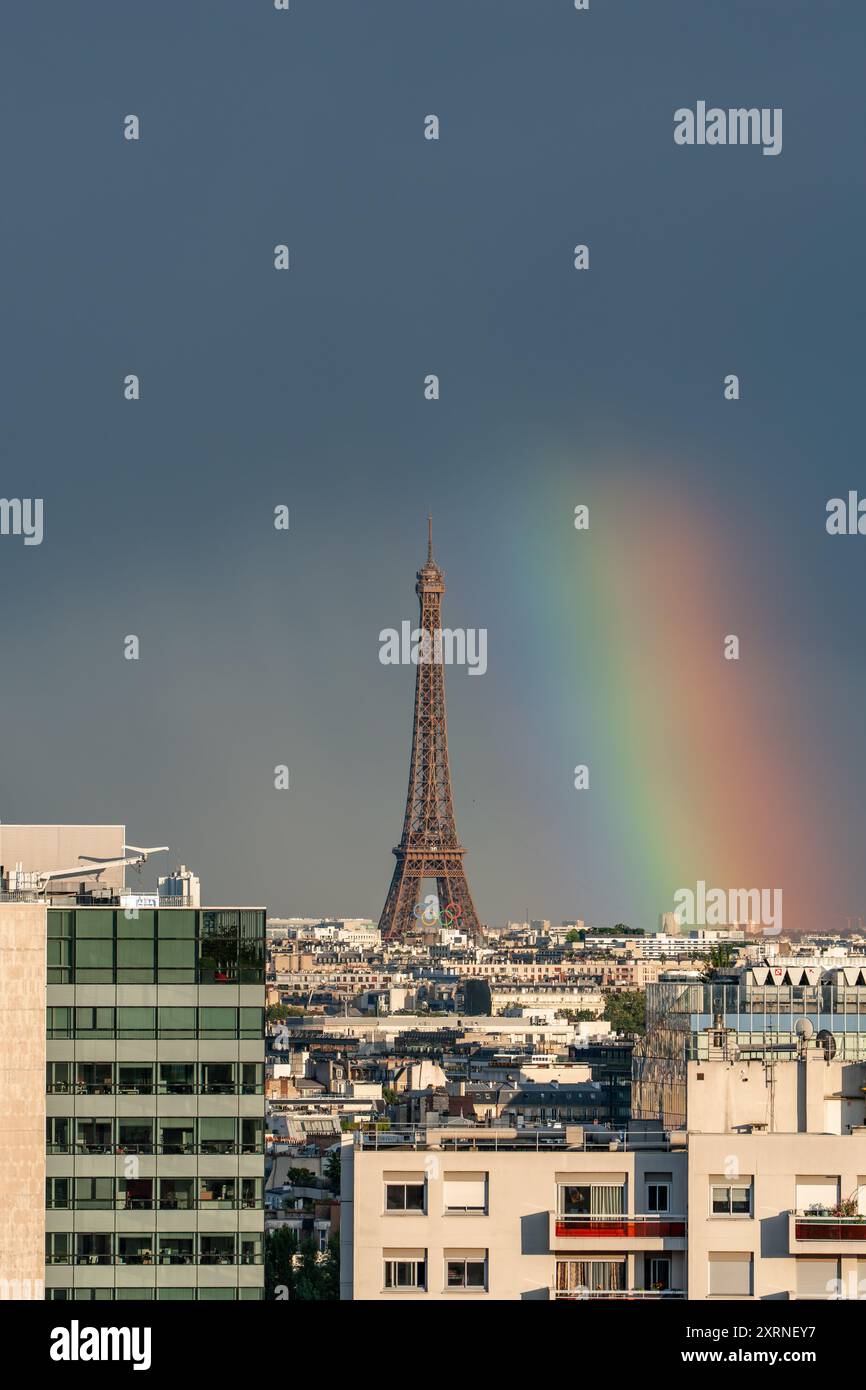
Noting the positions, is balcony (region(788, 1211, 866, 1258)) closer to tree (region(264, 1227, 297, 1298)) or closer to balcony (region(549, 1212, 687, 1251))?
balcony (region(549, 1212, 687, 1251))

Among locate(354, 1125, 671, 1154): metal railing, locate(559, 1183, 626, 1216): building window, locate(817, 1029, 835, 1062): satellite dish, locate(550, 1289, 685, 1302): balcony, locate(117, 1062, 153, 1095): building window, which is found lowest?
locate(550, 1289, 685, 1302): balcony

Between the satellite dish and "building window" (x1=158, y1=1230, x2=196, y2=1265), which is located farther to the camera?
the satellite dish

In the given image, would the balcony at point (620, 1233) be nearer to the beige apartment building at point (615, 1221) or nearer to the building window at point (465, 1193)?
the beige apartment building at point (615, 1221)

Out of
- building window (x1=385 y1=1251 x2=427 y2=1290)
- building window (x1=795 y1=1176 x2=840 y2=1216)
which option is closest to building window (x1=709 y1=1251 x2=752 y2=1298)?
building window (x1=795 y1=1176 x2=840 y2=1216)

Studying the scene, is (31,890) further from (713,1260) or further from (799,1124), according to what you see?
(713,1260)

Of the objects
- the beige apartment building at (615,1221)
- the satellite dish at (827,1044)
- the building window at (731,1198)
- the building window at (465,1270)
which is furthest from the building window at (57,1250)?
the satellite dish at (827,1044)
